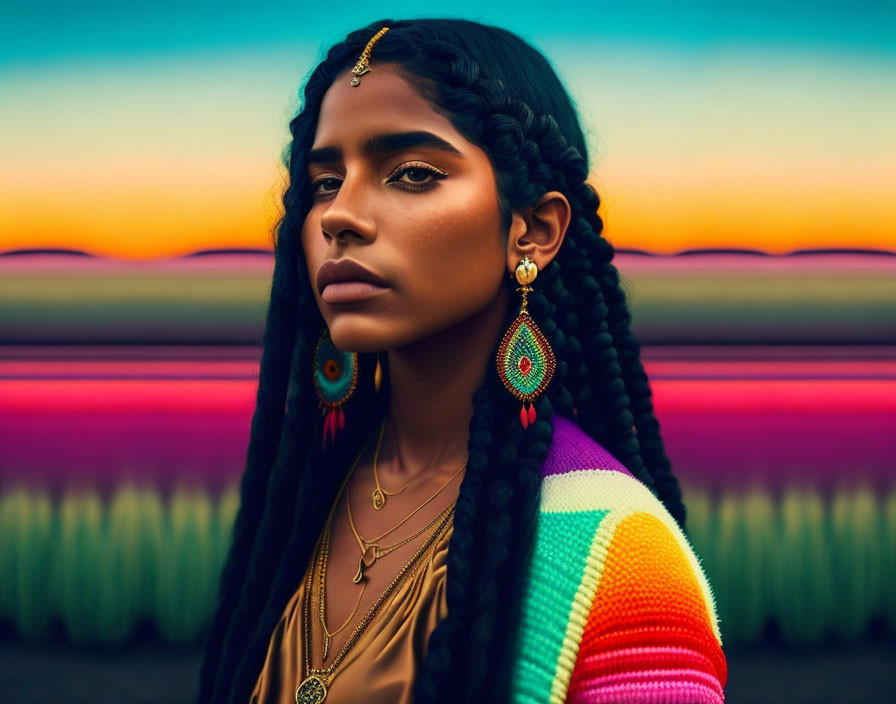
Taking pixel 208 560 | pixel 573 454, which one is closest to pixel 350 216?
pixel 573 454

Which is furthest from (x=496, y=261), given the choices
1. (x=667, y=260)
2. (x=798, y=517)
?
(x=798, y=517)

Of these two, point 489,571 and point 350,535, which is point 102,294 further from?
point 489,571

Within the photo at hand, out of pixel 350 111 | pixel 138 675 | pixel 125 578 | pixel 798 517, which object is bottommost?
pixel 138 675

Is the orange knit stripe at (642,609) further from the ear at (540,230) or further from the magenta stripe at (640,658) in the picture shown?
the ear at (540,230)

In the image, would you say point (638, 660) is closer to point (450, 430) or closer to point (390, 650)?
point (390, 650)

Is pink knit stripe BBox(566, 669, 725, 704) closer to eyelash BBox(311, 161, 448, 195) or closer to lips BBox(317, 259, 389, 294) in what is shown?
lips BBox(317, 259, 389, 294)

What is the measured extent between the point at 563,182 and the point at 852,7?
1116 millimetres

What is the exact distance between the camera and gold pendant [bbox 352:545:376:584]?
1.36 metres

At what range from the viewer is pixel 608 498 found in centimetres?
119

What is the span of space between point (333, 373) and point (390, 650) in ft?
1.67

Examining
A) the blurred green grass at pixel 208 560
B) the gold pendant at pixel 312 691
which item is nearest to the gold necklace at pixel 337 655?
the gold pendant at pixel 312 691

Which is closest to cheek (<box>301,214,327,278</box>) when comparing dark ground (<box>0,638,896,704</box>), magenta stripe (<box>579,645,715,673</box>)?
magenta stripe (<box>579,645,715,673</box>)

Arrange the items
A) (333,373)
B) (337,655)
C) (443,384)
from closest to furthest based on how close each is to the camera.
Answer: (337,655), (443,384), (333,373)

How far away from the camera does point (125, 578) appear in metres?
2.10
